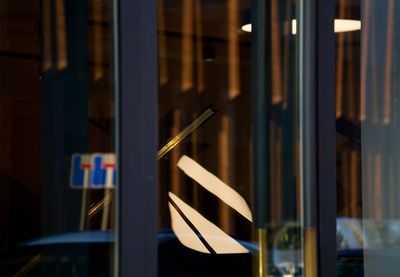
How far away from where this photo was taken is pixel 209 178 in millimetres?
3146

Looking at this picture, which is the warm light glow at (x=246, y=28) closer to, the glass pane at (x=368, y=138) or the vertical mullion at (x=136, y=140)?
the glass pane at (x=368, y=138)

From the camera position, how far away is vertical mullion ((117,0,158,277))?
219 centimetres

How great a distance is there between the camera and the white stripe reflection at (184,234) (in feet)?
9.23

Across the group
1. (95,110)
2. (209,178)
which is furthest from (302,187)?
(95,110)

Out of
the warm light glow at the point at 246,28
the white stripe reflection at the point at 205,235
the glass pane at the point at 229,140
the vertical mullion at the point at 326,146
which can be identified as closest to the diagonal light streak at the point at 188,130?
the glass pane at the point at 229,140

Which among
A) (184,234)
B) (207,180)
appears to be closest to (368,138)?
(207,180)

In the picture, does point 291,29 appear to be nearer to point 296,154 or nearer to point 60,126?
point 296,154

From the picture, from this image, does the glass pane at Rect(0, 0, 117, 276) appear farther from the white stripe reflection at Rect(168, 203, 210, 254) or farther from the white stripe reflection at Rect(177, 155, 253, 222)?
the white stripe reflection at Rect(177, 155, 253, 222)

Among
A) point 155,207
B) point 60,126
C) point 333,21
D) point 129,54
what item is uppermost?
point 333,21

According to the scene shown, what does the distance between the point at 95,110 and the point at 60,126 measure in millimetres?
189

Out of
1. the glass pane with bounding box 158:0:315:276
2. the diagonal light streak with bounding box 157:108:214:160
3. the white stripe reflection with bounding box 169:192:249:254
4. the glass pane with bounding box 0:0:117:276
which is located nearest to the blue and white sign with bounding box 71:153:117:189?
the glass pane with bounding box 0:0:117:276

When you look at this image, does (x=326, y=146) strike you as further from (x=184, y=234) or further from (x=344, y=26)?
(x=184, y=234)

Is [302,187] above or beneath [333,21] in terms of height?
beneath

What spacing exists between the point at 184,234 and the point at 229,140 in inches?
14.9
